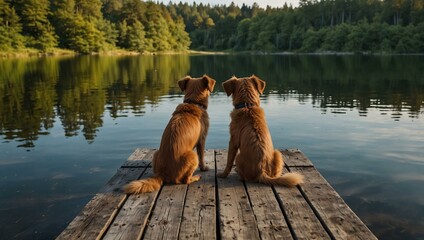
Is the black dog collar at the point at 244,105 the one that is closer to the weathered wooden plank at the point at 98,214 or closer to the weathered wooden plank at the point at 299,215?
the weathered wooden plank at the point at 299,215

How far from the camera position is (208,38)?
541 feet

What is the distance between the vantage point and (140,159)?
730 cm

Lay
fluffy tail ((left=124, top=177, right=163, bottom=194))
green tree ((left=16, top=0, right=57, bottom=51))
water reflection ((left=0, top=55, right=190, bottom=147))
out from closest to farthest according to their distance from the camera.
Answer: fluffy tail ((left=124, top=177, right=163, bottom=194)) < water reflection ((left=0, top=55, right=190, bottom=147)) < green tree ((left=16, top=0, right=57, bottom=51))

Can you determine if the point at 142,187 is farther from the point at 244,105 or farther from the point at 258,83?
the point at 258,83

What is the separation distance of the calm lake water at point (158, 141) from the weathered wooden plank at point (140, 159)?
1.06 m

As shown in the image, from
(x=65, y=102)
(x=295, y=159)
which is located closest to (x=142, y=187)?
(x=295, y=159)

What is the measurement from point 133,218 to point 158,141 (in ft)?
24.2

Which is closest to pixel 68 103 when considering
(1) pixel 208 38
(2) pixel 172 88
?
(2) pixel 172 88

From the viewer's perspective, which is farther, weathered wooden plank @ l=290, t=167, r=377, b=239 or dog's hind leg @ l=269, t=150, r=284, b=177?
dog's hind leg @ l=269, t=150, r=284, b=177

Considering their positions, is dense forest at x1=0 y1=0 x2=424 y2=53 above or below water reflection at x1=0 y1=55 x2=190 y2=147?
above

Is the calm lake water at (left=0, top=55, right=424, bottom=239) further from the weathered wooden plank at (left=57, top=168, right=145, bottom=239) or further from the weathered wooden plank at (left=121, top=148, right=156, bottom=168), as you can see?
the weathered wooden plank at (left=57, top=168, right=145, bottom=239)

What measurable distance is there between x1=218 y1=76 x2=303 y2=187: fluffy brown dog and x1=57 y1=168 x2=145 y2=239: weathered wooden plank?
1.80 meters

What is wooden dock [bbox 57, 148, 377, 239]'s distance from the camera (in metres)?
4.06

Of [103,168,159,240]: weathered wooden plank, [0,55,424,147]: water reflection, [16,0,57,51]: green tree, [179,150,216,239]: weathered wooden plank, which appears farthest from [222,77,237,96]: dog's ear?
[16,0,57,51]: green tree
